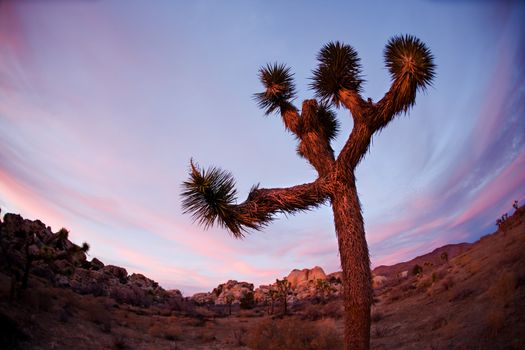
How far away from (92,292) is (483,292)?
2807 cm

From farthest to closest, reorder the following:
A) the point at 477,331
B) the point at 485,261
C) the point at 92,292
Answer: the point at 92,292 → the point at 485,261 → the point at 477,331

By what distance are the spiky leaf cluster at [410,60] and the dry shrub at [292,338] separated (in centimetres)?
1013

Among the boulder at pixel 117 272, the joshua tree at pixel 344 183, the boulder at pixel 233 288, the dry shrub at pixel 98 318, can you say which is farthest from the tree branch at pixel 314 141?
the boulder at pixel 233 288

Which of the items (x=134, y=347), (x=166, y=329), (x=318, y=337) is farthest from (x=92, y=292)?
(x=318, y=337)

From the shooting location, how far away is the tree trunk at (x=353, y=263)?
16.7ft

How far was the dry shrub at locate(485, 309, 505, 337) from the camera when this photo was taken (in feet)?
26.4

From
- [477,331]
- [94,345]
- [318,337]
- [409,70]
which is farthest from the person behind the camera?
[318,337]

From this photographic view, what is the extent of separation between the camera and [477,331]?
8.82 meters

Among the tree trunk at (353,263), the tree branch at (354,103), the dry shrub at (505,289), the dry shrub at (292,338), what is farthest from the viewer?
the dry shrub at (292,338)

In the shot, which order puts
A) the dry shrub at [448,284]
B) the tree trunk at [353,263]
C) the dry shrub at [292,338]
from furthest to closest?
the dry shrub at [448,284] → the dry shrub at [292,338] → the tree trunk at [353,263]

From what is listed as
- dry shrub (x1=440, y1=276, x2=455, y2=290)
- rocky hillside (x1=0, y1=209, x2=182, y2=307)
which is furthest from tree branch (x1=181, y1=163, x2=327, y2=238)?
dry shrub (x1=440, y1=276, x2=455, y2=290)

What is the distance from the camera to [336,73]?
25.9 ft

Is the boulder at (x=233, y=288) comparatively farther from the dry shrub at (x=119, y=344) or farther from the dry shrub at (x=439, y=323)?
the dry shrub at (x=439, y=323)

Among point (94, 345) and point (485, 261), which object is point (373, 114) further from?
point (485, 261)
